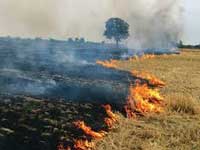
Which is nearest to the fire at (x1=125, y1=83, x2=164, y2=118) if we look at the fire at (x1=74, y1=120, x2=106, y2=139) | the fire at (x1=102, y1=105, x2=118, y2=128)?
the fire at (x1=102, y1=105, x2=118, y2=128)

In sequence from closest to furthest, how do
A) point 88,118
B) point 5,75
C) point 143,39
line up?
point 88,118 < point 5,75 < point 143,39

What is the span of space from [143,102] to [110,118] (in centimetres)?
416

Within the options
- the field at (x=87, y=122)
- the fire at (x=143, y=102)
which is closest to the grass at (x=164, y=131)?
the field at (x=87, y=122)

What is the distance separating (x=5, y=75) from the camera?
33.8m

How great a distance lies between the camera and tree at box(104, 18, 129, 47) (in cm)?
14488

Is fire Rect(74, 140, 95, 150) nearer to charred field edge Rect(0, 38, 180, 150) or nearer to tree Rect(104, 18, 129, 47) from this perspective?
charred field edge Rect(0, 38, 180, 150)

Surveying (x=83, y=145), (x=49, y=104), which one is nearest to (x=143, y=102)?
(x=49, y=104)

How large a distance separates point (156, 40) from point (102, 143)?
10997cm

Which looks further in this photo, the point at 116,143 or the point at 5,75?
the point at 5,75

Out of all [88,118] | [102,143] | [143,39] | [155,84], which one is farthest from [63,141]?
[143,39]

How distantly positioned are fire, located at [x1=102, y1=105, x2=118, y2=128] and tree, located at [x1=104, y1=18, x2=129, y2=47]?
117 m

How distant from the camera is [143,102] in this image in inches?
1196

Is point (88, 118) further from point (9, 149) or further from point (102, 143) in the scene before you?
point (9, 149)

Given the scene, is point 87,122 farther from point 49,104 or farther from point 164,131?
point 164,131
